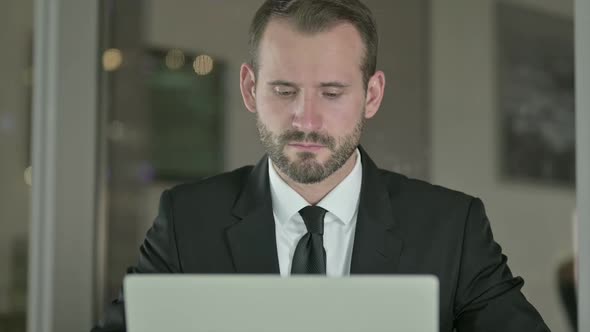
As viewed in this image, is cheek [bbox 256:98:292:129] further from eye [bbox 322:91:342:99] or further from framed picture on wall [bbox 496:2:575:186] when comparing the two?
framed picture on wall [bbox 496:2:575:186]

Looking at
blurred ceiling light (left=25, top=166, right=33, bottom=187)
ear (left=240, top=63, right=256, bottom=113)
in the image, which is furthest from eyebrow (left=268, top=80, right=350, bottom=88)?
blurred ceiling light (left=25, top=166, right=33, bottom=187)

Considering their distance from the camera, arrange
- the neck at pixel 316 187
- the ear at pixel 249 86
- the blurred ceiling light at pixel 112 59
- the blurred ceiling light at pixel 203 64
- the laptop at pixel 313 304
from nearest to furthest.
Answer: the laptop at pixel 313 304 → the neck at pixel 316 187 → the ear at pixel 249 86 → the blurred ceiling light at pixel 203 64 → the blurred ceiling light at pixel 112 59

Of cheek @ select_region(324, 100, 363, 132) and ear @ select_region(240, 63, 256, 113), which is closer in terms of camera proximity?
cheek @ select_region(324, 100, 363, 132)

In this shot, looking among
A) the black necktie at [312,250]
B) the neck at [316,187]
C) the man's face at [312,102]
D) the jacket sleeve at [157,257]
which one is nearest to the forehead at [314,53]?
the man's face at [312,102]

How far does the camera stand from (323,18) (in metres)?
2.16

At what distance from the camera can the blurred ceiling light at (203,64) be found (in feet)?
9.44

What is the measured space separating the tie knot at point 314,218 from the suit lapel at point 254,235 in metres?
0.10

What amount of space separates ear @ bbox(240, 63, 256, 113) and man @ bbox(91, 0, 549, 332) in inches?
3.0

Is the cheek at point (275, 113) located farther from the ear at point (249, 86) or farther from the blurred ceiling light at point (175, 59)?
the blurred ceiling light at point (175, 59)

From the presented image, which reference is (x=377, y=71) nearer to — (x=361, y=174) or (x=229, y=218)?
(x=361, y=174)

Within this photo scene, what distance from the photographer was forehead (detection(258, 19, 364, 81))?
6.91 ft

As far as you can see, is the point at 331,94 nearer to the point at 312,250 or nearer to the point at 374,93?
the point at 374,93

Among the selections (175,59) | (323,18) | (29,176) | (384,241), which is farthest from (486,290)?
(29,176)

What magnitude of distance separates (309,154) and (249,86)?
413 mm
